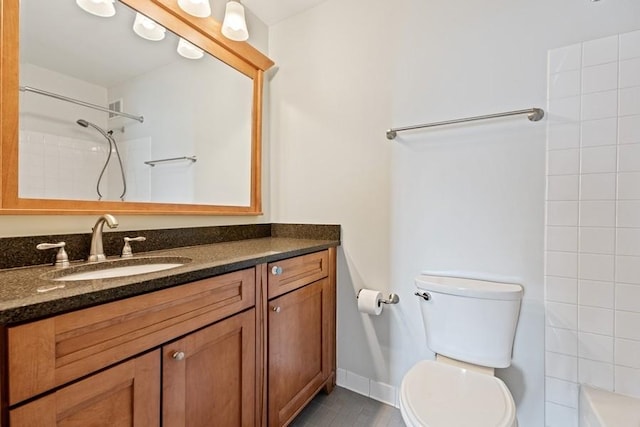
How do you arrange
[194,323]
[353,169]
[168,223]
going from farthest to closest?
[353,169] → [168,223] → [194,323]

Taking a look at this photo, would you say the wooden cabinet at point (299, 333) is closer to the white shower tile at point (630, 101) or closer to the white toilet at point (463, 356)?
the white toilet at point (463, 356)

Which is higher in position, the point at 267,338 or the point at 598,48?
the point at 598,48

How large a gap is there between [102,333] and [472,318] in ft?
4.35

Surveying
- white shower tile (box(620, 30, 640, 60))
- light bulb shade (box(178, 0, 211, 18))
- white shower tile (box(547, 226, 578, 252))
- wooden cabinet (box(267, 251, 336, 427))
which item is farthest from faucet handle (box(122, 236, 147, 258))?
white shower tile (box(620, 30, 640, 60))

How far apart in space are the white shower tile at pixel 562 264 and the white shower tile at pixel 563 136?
45 cm

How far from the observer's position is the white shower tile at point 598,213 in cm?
118

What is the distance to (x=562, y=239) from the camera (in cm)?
126

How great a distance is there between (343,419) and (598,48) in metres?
2.03

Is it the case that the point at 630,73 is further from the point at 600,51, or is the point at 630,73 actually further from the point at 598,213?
the point at 598,213

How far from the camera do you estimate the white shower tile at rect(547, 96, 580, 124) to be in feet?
4.05

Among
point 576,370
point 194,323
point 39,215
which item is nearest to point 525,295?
point 576,370

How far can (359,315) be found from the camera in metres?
1.76

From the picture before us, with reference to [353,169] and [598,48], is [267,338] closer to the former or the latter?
[353,169]

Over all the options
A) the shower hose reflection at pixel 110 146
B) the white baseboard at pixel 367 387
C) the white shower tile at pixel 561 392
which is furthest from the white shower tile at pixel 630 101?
the shower hose reflection at pixel 110 146
